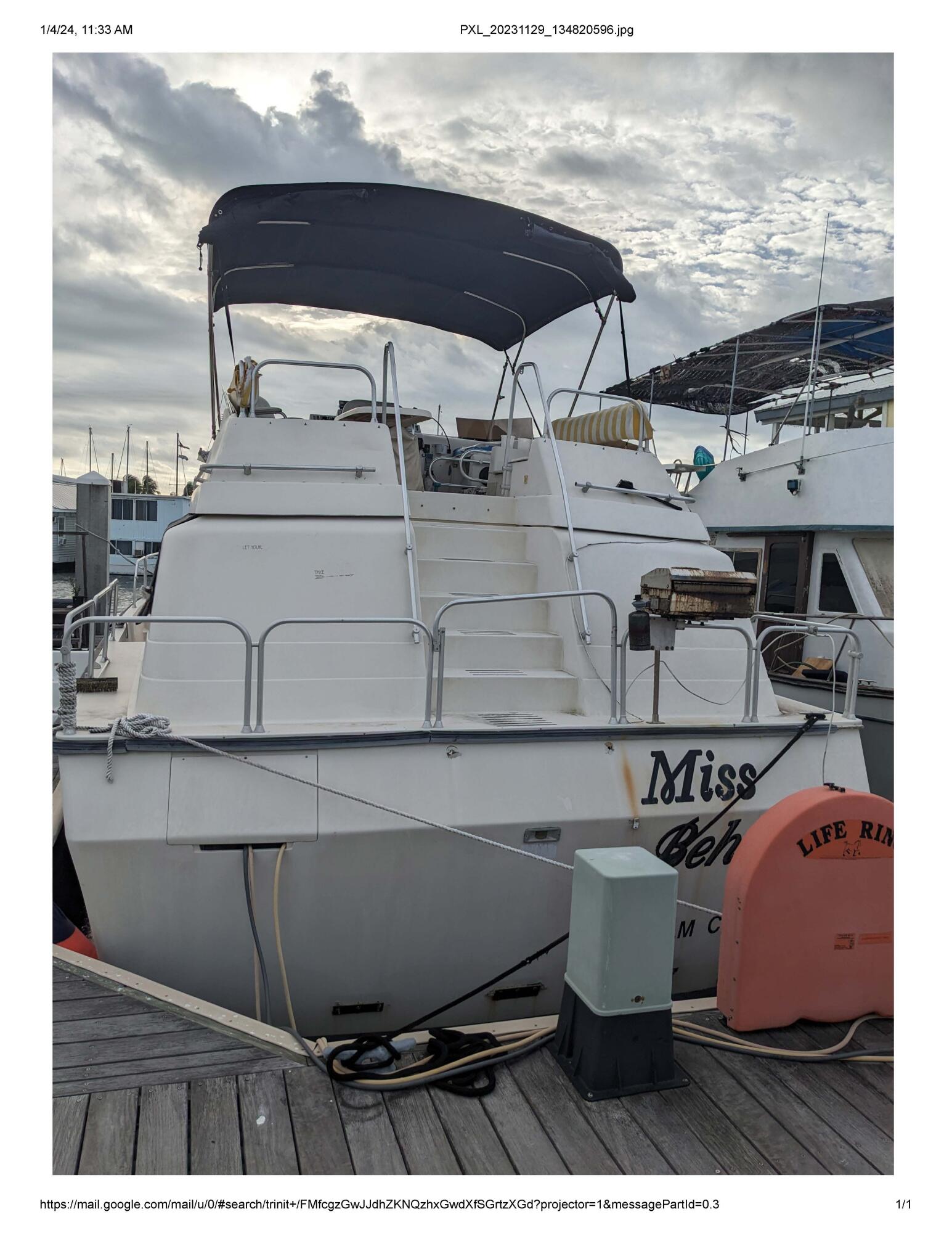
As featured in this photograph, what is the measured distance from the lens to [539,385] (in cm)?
588

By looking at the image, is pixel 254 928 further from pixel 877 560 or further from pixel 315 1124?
pixel 877 560

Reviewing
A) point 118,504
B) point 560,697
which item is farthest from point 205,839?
point 118,504

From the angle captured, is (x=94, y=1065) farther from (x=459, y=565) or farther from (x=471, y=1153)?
Answer: (x=459, y=565)

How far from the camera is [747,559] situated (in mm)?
11188

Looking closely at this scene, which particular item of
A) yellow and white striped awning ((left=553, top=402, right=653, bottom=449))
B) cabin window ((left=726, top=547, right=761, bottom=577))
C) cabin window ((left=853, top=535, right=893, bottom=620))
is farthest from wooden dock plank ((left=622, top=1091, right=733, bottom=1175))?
cabin window ((left=726, top=547, right=761, bottom=577))

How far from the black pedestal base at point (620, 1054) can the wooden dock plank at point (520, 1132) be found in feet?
0.74

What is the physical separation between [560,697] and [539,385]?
2.28m

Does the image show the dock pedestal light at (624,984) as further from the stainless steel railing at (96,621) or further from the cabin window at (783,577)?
the cabin window at (783,577)

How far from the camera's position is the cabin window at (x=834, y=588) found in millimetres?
9805

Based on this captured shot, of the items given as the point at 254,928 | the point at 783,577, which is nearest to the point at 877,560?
the point at 783,577

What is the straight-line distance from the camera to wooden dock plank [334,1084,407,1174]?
2686mm

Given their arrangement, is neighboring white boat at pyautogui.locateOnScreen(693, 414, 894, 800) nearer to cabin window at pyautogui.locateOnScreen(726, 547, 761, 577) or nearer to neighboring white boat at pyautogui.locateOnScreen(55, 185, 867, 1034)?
cabin window at pyautogui.locateOnScreen(726, 547, 761, 577)

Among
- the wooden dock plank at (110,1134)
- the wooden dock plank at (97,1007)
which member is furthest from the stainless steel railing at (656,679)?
the wooden dock plank at (110,1134)

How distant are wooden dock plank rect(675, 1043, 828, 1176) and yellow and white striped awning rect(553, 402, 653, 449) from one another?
4066 millimetres
